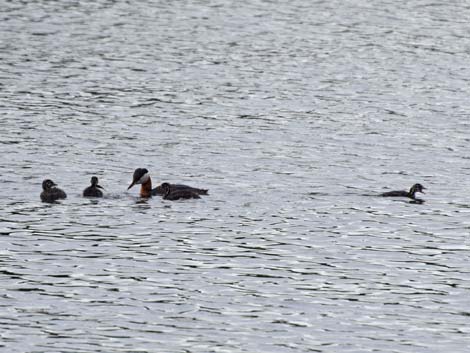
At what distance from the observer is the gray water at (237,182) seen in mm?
21125

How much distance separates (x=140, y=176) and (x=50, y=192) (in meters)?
2.49

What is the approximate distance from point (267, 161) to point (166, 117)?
24.5 feet

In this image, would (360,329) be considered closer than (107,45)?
Yes

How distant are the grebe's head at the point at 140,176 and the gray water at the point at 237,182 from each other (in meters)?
0.37

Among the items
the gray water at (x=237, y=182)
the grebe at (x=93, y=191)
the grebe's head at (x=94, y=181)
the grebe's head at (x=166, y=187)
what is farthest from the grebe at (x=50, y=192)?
the grebe's head at (x=166, y=187)

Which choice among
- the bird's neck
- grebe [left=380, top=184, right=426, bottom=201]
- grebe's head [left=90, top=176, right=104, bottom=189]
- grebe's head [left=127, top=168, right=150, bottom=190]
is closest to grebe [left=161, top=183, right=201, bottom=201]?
the bird's neck

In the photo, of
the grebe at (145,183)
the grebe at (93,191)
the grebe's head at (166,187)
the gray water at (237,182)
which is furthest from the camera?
the grebe at (145,183)

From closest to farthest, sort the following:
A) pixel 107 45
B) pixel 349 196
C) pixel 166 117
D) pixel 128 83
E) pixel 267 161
A: pixel 349 196 < pixel 267 161 < pixel 166 117 < pixel 128 83 < pixel 107 45

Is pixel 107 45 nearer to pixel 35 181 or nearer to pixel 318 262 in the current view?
pixel 35 181

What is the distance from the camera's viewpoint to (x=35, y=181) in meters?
31.8

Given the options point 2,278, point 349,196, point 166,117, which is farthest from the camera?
point 166,117

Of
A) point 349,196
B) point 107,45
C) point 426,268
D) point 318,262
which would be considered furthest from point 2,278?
point 107,45

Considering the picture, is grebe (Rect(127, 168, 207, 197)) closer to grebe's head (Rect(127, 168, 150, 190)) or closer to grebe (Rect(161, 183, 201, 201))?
grebe's head (Rect(127, 168, 150, 190))

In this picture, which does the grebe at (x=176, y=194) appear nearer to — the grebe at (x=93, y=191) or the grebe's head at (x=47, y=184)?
the grebe at (x=93, y=191)
